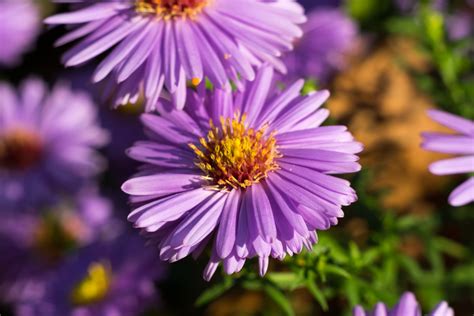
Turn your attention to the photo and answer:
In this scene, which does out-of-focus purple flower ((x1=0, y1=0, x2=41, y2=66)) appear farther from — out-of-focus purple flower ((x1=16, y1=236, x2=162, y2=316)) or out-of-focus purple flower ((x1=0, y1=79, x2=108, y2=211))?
out-of-focus purple flower ((x1=16, y1=236, x2=162, y2=316))

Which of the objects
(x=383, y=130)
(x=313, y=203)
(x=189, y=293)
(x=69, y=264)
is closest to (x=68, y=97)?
(x=69, y=264)

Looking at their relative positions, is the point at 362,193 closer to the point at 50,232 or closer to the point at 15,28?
the point at 50,232

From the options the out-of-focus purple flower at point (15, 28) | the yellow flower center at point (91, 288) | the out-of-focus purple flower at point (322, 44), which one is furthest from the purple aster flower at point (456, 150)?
the out-of-focus purple flower at point (15, 28)

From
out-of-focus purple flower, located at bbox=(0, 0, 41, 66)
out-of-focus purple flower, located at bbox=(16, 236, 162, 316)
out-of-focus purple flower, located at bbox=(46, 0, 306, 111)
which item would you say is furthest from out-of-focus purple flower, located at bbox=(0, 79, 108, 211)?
out-of-focus purple flower, located at bbox=(46, 0, 306, 111)

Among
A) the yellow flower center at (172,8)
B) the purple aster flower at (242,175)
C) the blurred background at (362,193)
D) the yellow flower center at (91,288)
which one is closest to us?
the purple aster flower at (242,175)

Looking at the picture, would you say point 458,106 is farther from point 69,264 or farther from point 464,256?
point 69,264

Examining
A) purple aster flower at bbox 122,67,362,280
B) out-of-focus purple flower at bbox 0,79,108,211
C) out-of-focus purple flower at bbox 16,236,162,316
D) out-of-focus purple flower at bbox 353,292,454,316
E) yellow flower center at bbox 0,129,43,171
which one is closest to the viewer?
purple aster flower at bbox 122,67,362,280

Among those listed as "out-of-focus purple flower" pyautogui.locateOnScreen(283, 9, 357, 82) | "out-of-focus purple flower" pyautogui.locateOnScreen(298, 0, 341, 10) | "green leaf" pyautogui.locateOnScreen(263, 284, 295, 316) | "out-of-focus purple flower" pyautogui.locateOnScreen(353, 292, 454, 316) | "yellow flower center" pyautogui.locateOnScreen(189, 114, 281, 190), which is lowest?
"green leaf" pyautogui.locateOnScreen(263, 284, 295, 316)

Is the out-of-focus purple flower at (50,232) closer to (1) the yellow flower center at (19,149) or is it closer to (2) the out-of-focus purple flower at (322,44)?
(1) the yellow flower center at (19,149)
